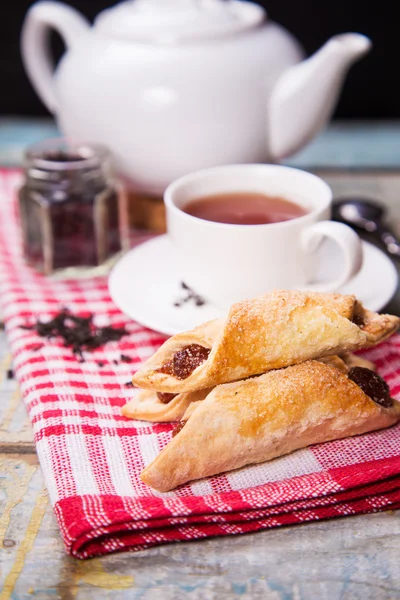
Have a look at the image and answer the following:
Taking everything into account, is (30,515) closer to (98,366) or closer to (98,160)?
(98,366)

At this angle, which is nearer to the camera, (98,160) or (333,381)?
(333,381)

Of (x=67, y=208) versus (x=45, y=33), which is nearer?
(x=67, y=208)

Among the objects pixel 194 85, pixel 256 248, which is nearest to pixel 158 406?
pixel 256 248

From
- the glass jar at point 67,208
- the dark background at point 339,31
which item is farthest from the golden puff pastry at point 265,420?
the dark background at point 339,31

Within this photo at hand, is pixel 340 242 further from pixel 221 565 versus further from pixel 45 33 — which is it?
pixel 45 33

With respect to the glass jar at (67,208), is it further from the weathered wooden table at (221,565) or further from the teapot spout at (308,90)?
the weathered wooden table at (221,565)

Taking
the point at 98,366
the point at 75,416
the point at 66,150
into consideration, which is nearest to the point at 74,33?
the point at 66,150
